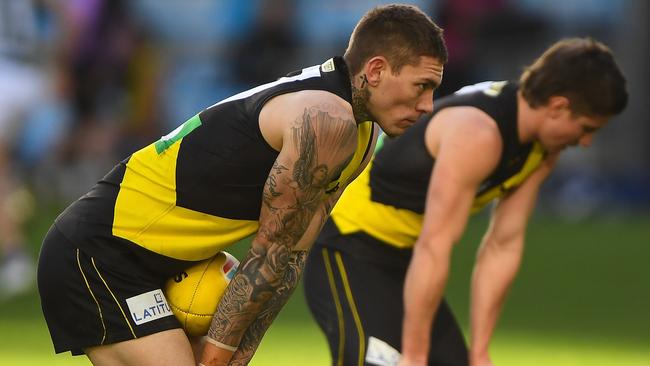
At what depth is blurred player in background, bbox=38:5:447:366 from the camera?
498cm

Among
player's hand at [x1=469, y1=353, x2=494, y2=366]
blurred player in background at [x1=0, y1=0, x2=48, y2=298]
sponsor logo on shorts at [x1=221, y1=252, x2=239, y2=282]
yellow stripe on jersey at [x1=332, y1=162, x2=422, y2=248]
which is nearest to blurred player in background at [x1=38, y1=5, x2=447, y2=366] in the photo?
sponsor logo on shorts at [x1=221, y1=252, x2=239, y2=282]

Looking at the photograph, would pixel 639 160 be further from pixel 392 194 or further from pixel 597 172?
pixel 392 194

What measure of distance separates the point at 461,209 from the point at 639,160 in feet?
39.0

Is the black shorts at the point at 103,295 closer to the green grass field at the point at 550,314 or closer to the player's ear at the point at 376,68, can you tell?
the player's ear at the point at 376,68

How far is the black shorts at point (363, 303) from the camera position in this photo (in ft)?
20.4

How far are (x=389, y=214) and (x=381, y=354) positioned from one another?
70 cm

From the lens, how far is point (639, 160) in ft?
56.9

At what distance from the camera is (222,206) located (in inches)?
201

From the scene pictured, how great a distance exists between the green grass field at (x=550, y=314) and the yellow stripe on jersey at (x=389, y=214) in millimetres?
2067

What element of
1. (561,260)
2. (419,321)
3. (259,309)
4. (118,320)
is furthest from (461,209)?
(561,260)

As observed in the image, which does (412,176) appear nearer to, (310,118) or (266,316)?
(266,316)

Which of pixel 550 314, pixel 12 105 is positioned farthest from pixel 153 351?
pixel 12 105

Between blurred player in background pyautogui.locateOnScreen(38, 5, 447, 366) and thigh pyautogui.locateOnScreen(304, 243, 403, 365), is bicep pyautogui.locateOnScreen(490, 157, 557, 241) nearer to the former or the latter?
thigh pyautogui.locateOnScreen(304, 243, 403, 365)

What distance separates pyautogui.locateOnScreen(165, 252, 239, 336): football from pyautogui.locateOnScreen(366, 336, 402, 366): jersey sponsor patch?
1032 mm
